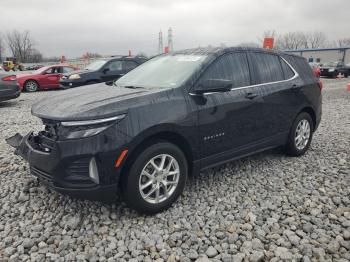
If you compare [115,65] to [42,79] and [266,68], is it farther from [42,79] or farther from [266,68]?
[266,68]

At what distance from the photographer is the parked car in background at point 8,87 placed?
1010 centimetres

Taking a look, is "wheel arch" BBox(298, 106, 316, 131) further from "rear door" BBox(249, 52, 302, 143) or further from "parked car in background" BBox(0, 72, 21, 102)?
"parked car in background" BBox(0, 72, 21, 102)

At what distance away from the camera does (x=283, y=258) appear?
8.46 feet

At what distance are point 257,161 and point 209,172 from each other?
2.95ft

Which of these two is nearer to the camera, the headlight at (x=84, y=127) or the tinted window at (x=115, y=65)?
the headlight at (x=84, y=127)

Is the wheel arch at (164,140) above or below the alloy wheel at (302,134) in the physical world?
above

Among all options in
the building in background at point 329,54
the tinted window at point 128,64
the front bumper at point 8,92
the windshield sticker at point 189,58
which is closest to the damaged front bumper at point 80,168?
the windshield sticker at point 189,58

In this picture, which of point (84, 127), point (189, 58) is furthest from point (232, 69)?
point (84, 127)

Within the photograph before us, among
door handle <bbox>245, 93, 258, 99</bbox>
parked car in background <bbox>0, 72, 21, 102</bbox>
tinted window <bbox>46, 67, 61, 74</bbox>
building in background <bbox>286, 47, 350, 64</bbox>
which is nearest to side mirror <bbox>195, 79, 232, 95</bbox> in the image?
door handle <bbox>245, 93, 258, 99</bbox>

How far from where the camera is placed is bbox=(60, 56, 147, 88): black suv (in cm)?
1180

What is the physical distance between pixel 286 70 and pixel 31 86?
14.0 meters

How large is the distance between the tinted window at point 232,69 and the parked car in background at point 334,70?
25.3 metres

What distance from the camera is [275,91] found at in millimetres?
4254

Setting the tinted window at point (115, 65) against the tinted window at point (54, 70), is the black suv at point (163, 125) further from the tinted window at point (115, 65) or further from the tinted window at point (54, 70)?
the tinted window at point (54, 70)
